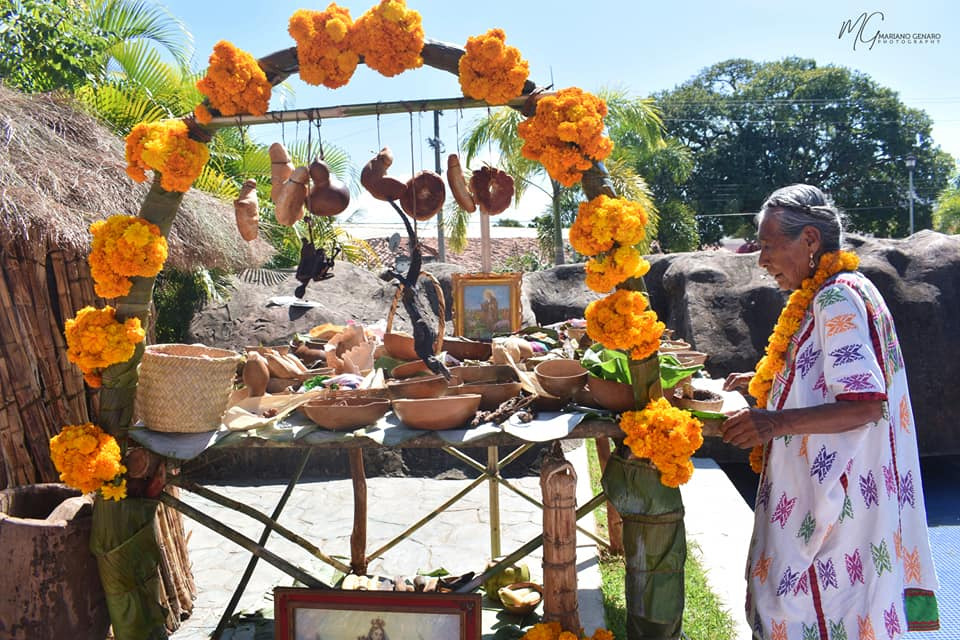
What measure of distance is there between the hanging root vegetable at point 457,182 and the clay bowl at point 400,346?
77 cm

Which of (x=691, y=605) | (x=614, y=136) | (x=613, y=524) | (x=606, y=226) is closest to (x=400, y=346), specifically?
(x=606, y=226)

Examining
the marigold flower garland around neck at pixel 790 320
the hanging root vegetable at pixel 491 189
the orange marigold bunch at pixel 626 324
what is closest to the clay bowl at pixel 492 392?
the orange marigold bunch at pixel 626 324

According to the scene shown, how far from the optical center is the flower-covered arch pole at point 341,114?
2.49m

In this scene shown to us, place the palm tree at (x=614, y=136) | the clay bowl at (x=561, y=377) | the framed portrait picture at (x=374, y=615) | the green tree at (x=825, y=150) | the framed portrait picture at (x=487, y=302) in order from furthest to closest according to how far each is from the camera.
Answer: the green tree at (x=825, y=150)
the palm tree at (x=614, y=136)
the framed portrait picture at (x=487, y=302)
the clay bowl at (x=561, y=377)
the framed portrait picture at (x=374, y=615)

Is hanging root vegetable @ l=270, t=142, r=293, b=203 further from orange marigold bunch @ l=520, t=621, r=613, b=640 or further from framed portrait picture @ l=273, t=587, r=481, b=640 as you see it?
orange marigold bunch @ l=520, t=621, r=613, b=640

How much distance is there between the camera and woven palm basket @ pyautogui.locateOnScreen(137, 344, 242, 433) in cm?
272

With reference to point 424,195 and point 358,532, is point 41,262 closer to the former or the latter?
point 424,195

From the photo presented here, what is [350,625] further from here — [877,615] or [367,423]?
[877,615]

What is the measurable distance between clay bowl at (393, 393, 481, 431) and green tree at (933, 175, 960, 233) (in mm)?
37841

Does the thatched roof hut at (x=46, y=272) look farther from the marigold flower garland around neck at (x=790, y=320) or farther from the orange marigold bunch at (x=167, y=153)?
the marigold flower garland around neck at (x=790, y=320)

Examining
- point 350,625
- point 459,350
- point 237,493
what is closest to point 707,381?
point 459,350

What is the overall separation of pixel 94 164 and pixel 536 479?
462 centimetres

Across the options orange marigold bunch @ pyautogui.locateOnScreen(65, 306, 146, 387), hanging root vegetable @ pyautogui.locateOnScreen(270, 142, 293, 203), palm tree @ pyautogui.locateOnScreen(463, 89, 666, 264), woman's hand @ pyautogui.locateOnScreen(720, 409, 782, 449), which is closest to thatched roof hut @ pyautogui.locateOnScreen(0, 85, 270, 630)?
orange marigold bunch @ pyautogui.locateOnScreen(65, 306, 146, 387)

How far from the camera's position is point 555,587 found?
2.64m
